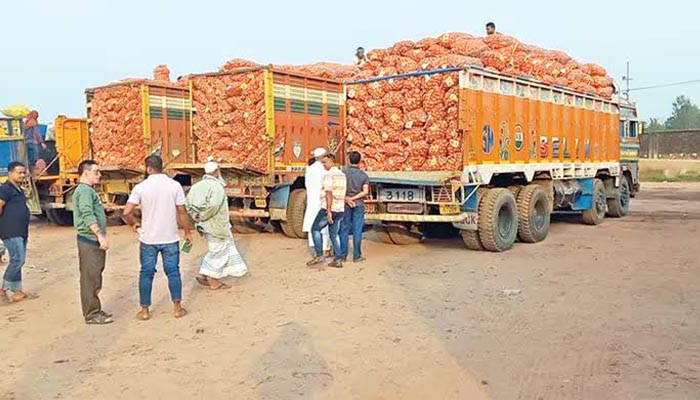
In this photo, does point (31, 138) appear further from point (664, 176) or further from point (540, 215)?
point (664, 176)

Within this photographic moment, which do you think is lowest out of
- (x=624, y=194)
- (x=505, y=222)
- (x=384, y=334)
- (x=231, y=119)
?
(x=384, y=334)

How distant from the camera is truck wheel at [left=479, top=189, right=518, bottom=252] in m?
10.0

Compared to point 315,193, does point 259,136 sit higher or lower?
higher

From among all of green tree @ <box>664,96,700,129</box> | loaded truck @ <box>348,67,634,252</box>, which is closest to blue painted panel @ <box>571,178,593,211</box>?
loaded truck @ <box>348,67,634,252</box>

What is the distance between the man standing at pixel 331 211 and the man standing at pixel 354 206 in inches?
5.9

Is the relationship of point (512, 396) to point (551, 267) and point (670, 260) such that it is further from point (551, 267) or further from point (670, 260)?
point (670, 260)

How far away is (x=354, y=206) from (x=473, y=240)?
6.86ft

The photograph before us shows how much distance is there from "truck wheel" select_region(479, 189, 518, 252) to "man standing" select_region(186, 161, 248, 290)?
3912 millimetres

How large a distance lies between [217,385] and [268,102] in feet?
25.0

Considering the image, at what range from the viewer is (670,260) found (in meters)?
9.56

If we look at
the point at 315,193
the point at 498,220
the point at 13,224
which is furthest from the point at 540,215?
the point at 13,224

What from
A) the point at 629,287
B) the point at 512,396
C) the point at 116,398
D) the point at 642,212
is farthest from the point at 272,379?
the point at 642,212

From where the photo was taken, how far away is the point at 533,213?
11.4 meters

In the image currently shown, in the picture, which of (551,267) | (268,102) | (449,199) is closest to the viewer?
(551,267)
